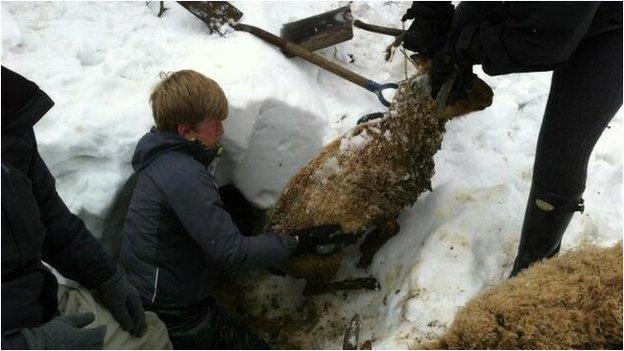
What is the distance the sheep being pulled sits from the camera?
10.2 feet

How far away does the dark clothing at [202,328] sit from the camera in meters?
3.12

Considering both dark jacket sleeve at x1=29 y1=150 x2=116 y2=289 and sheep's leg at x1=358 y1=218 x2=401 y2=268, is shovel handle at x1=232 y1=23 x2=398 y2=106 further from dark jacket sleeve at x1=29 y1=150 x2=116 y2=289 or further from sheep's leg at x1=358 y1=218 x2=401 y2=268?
dark jacket sleeve at x1=29 y1=150 x2=116 y2=289

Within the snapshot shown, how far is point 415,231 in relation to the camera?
3449 millimetres

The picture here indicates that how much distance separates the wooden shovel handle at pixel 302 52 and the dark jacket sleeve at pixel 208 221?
5.35 ft

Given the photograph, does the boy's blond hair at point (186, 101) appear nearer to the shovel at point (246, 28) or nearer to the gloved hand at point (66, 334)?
the gloved hand at point (66, 334)

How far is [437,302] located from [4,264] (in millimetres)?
2085

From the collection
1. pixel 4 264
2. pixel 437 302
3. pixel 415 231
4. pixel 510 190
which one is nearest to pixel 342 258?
pixel 415 231

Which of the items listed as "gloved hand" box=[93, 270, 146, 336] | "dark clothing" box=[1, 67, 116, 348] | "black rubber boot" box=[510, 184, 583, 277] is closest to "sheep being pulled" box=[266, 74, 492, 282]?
"black rubber boot" box=[510, 184, 583, 277]

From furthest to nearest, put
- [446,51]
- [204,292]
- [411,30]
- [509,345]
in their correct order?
[204,292]
[411,30]
[446,51]
[509,345]

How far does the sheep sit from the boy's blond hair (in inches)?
67.5

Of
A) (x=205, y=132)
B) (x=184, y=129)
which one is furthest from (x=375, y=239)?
(x=184, y=129)

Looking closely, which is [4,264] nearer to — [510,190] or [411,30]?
[411,30]

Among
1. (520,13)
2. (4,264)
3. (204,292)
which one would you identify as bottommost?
(204,292)

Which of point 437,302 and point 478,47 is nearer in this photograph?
point 478,47
